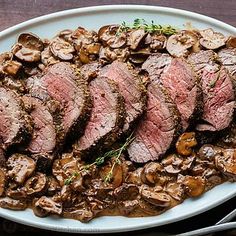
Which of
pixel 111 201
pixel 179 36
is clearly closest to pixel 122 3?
pixel 179 36

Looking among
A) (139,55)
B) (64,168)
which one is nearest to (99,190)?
(64,168)

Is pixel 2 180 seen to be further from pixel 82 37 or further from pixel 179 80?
pixel 179 80

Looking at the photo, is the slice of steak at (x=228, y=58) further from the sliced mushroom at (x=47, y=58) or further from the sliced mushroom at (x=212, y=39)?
the sliced mushroom at (x=47, y=58)

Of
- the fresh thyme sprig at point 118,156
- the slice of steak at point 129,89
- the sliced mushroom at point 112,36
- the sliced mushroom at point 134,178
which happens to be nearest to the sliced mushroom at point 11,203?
the fresh thyme sprig at point 118,156

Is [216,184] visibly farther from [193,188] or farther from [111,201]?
[111,201]

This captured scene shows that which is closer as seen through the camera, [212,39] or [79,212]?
[79,212]
